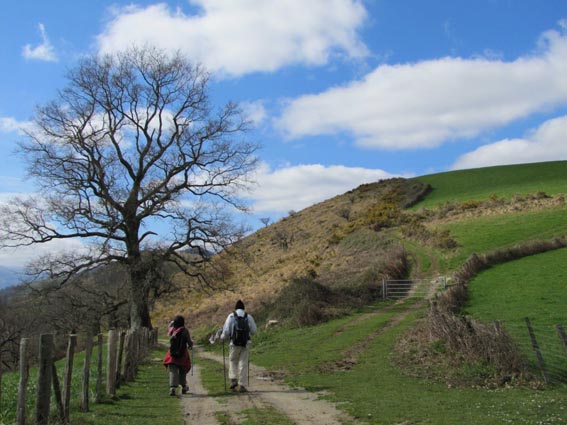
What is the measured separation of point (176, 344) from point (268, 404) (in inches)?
130

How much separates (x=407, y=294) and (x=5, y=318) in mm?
34831

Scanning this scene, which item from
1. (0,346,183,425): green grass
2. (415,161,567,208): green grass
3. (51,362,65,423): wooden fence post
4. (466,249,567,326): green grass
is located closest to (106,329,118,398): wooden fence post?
(0,346,183,425): green grass

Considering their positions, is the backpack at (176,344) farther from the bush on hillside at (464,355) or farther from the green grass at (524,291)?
the green grass at (524,291)

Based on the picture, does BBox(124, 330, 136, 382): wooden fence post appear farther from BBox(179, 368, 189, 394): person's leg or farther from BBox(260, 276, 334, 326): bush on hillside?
BBox(260, 276, 334, 326): bush on hillside

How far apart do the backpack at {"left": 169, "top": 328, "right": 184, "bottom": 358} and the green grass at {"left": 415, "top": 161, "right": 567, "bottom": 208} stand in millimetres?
55580

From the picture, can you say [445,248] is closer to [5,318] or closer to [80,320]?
[80,320]

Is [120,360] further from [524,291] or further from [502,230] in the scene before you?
[502,230]

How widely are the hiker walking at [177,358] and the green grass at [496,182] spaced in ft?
182

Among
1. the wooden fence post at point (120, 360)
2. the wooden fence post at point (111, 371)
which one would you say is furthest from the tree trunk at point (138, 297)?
the wooden fence post at point (111, 371)

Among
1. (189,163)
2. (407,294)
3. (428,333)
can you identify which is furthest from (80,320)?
(428,333)

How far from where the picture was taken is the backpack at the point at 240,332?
13.5 m

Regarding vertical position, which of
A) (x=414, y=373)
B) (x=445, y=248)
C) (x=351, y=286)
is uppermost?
(x=445, y=248)

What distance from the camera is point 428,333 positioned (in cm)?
1755

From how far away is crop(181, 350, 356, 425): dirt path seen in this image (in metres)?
9.77
